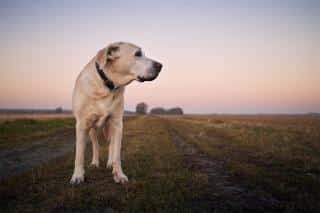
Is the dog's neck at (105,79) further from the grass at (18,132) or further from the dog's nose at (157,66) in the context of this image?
the grass at (18,132)

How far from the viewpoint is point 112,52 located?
177 inches

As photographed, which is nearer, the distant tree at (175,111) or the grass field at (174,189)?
the grass field at (174,189)

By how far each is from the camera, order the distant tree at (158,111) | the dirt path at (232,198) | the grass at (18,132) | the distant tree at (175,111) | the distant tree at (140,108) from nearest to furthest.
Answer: the dirt path at (232,198)
the grass at (18,132)
the distant tree at (140,108)
the distant tree at (175,111)
the distant tree at (158,111)

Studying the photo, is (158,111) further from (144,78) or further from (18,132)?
(144,78)

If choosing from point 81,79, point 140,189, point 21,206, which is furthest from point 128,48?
point 21,206

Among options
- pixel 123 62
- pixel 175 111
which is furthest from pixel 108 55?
pixel 175 111

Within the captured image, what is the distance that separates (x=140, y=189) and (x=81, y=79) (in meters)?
2.23

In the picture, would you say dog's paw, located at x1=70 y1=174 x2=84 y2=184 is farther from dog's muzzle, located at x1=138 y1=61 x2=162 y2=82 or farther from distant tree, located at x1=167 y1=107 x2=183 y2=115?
distant tree, located at x1=167 y1=107 x2=183 y2=115

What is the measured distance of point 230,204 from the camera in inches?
129

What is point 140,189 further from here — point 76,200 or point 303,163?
point 303,163

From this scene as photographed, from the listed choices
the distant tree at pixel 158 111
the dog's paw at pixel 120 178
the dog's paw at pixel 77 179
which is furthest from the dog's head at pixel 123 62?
the distant tree at pixel 158 111

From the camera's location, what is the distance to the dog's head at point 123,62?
14.5 ft

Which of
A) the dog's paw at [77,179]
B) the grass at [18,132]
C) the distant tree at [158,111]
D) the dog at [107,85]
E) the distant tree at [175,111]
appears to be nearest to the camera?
the dog's paw at [77,179]

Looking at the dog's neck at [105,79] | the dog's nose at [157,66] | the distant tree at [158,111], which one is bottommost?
the distant tree at [158,111]
